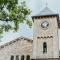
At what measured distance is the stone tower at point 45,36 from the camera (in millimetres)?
27672

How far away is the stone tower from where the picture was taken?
2767 cm

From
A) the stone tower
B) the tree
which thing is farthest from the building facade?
the tree

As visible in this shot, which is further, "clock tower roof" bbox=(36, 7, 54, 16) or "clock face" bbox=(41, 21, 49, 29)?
"clock tower roof" bbox=(36, 7, 54, 16)

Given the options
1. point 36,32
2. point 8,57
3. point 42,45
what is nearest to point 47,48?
point 42,45

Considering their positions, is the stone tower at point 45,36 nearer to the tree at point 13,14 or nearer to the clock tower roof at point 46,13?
the clock tower roof at point 46,13

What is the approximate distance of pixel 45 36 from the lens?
28.5 m

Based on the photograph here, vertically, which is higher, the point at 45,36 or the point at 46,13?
the point at 46,13

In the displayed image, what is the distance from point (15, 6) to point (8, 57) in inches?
575

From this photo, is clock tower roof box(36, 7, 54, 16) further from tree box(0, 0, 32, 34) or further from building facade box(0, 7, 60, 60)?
tree box(0, 0, 32, 34)

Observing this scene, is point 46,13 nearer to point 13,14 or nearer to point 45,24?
point 45,24

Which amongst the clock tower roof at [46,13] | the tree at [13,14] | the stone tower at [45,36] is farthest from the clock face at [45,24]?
the tree at [13,14]

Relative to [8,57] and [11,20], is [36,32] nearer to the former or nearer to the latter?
[8,57]

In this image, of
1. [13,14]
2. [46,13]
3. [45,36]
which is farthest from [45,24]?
[13,14]

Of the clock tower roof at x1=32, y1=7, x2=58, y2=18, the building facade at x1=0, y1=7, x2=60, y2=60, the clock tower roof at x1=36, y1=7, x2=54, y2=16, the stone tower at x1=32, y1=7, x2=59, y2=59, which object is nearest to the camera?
the stone tower at x1=32, y1=7, x2=59, y2=59
